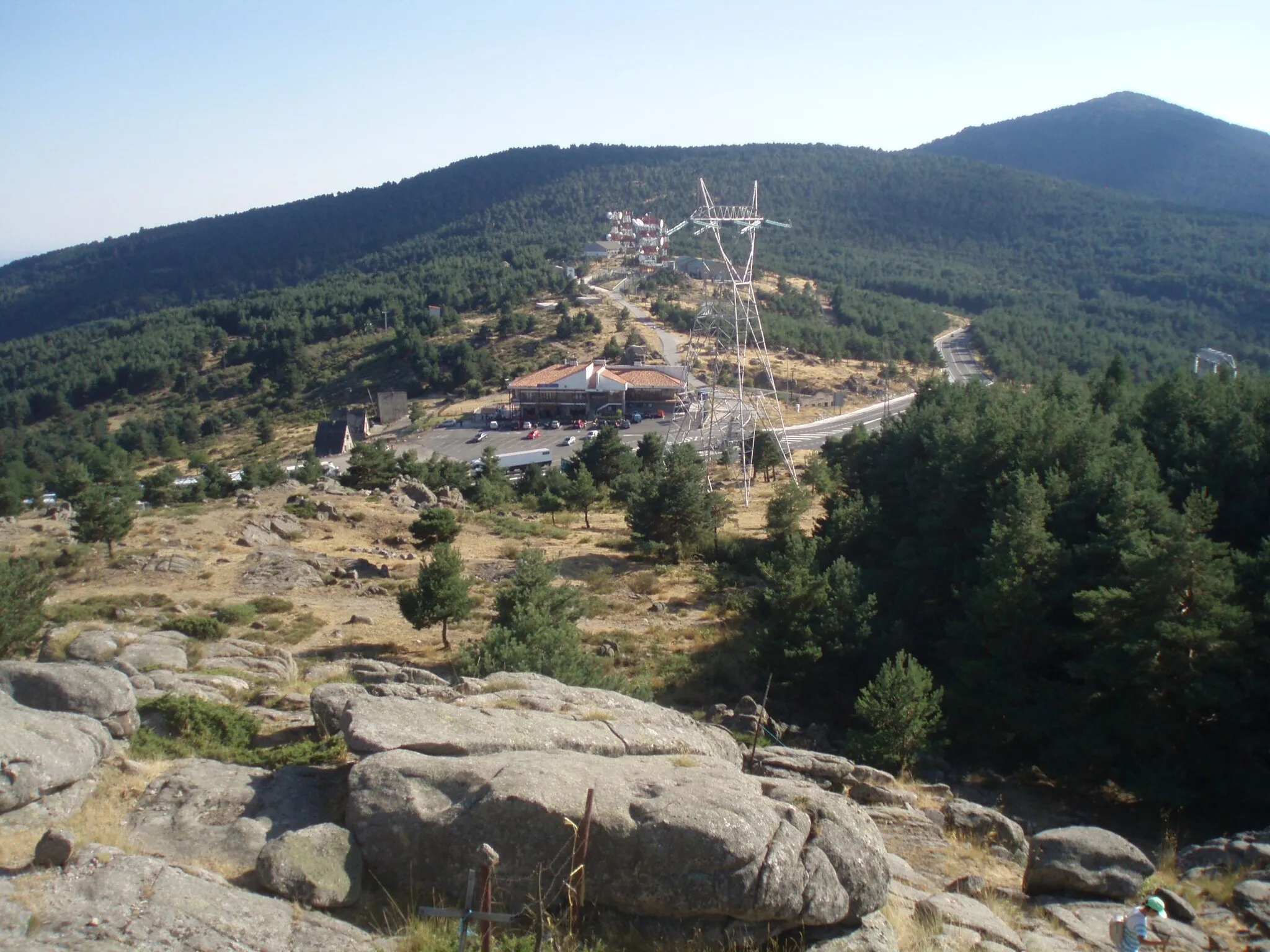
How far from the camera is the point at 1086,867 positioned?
9.16 m

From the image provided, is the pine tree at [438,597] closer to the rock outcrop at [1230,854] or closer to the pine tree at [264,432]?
the rock outcrop at [1230,854]

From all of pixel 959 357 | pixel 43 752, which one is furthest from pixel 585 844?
pixel 959 357

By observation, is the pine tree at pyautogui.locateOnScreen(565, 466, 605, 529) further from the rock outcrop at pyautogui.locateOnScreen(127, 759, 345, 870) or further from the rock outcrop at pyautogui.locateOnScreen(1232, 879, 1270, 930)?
the rock outcrop at pyautogui.locateOnScreen(1232, 879, 1270, 930)

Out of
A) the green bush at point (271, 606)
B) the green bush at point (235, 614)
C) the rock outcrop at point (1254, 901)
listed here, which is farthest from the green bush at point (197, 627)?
the rock outcrop at point (1254, 901)

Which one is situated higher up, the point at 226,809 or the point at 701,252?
the point at 701,252

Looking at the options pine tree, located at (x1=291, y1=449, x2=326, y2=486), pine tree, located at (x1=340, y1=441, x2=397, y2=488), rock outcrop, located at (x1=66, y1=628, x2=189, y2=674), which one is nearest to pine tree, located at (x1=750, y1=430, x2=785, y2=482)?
pine tree, located at (x1=340, y1=441, x2=397, y2=488)

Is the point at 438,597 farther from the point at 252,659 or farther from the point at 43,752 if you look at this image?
the point at 43,752

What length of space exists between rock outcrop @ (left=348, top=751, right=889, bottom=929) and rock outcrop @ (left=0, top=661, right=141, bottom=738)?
3.84 meters

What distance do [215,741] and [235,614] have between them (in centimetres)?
1090

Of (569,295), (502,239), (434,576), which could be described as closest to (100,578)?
(434,576)

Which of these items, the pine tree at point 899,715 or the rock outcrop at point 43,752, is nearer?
the rock outcrop at point 43,752

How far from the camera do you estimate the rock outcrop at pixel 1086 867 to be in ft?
29.7

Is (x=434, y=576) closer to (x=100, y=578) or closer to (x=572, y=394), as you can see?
(x=100, y=578)

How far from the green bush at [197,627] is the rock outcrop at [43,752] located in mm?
9683
